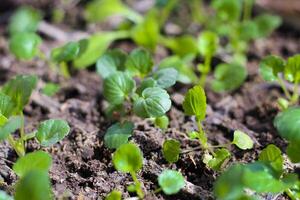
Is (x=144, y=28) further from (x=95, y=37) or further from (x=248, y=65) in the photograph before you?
(x=248, y=65)

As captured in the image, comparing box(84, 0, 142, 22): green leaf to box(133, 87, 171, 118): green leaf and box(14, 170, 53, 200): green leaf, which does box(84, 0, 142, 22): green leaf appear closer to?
box(133, 87, 171, 118): green leaf

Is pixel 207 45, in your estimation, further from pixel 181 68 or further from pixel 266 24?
pixel 266 24

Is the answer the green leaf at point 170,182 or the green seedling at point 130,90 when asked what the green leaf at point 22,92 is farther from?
the green leaf at point 170,182

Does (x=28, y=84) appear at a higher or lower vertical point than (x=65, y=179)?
higher

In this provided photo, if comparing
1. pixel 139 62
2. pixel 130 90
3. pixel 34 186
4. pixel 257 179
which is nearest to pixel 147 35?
pixel 139 62

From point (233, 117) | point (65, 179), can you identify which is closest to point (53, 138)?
point (65, 179)

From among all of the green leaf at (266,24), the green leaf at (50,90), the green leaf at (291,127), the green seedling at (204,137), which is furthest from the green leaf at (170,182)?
the green leaf at (266,24)
